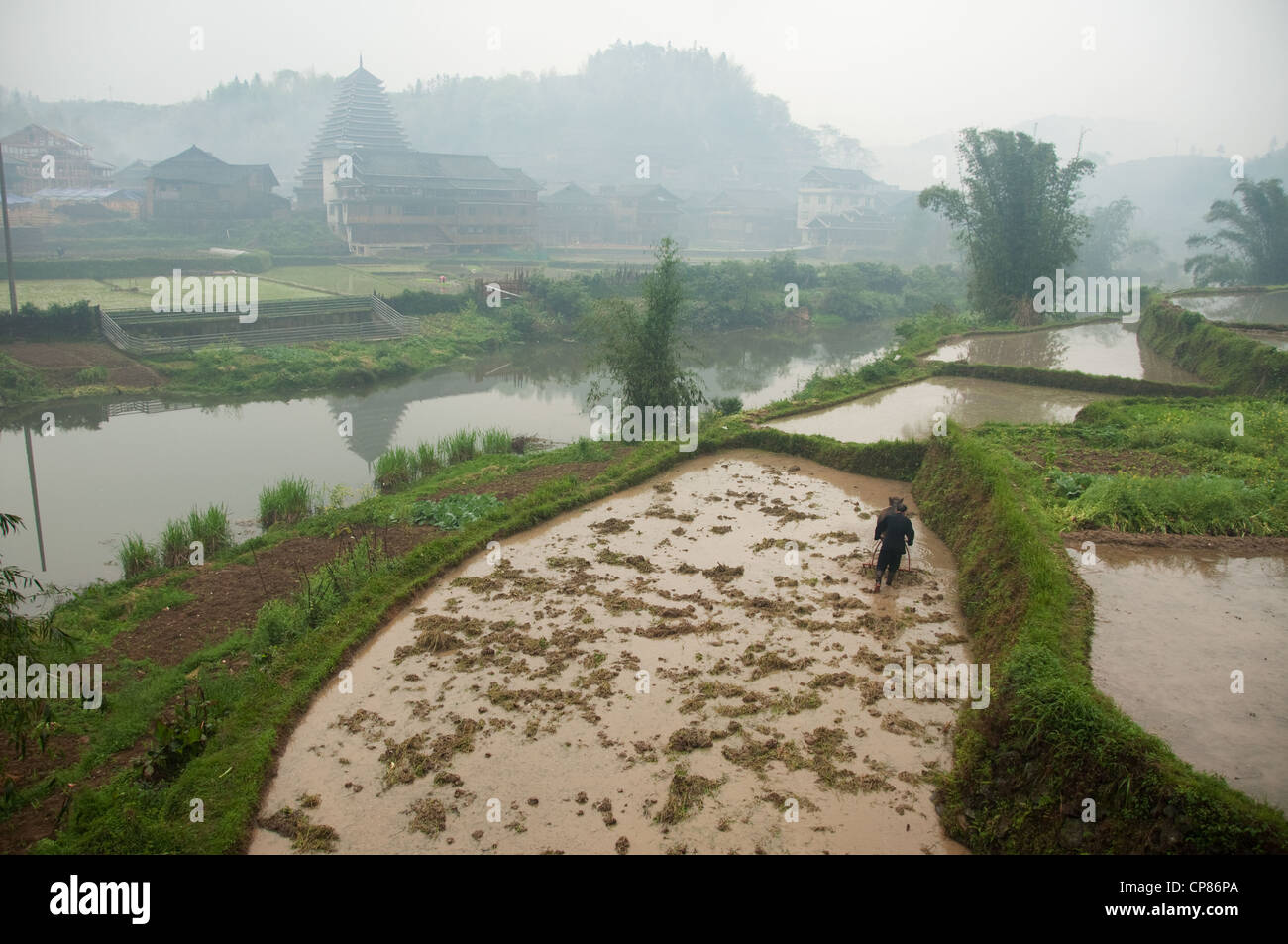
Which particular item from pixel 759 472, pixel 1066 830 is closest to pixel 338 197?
pixel 759 472

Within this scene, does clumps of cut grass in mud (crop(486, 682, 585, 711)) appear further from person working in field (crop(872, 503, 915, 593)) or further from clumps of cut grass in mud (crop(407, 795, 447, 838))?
person working in field (crop(872, 503, 915, 593))

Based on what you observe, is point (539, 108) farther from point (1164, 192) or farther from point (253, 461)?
point (253, 461)

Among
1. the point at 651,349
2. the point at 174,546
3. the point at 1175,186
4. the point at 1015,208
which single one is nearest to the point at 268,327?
the point at 651,349

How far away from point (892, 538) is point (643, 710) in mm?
3309

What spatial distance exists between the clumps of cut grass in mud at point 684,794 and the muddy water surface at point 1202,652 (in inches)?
113

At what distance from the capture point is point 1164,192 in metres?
95.2

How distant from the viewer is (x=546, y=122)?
81812 mm

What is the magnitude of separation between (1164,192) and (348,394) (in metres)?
100

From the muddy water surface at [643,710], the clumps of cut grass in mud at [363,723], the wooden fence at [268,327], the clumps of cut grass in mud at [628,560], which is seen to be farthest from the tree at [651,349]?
the wooden fence at [268,327]

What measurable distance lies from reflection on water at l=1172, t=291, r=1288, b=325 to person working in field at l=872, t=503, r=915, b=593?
1790cm

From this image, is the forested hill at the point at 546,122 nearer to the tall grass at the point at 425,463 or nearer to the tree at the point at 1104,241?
the tree at the point at 1104,241

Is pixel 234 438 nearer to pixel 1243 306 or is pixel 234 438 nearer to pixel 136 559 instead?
pixel 136 559

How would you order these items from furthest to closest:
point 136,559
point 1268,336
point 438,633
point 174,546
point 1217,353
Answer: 1. point 1268,336
2. point 1217,353
3. point 174,546
4. point 136,559
5. point 438,633

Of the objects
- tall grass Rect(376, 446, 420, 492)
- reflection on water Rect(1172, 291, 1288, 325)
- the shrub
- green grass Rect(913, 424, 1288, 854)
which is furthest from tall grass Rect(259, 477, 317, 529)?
reflection on water Rect(1172, 291, 1288, 325)
